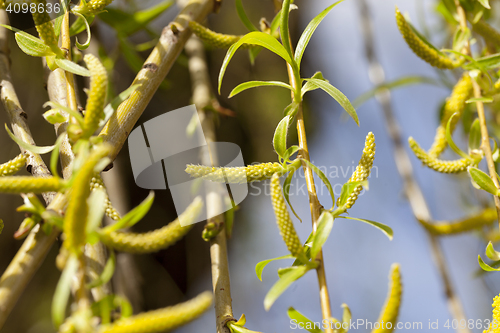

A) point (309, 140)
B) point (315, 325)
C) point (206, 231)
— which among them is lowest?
point (315, 325)

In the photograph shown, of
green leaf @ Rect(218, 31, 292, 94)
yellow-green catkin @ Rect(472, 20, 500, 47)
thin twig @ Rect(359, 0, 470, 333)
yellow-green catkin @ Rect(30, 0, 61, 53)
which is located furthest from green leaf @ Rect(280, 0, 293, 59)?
thin twig @ Rect(359, 0, 470, 333)

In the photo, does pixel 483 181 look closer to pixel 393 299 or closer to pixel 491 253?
pixel 491 253

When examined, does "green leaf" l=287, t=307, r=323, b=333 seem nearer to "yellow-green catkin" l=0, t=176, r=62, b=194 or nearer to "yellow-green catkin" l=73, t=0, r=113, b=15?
"yellow-green catkin" l=0, t=176, r=62, b=194

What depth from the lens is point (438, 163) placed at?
44 cm

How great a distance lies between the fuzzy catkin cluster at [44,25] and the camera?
33 cm

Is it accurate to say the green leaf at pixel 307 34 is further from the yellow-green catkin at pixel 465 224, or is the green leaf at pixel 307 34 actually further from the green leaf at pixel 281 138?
the yellow-green catkin at pixel 465 224

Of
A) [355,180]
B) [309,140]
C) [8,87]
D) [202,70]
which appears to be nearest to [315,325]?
[355,180]

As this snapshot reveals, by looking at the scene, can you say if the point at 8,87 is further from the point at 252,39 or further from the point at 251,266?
the point at 251,266

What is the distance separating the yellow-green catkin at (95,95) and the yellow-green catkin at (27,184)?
5 centimetres

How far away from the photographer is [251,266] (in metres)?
0.96

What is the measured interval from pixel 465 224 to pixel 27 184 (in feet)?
1.84

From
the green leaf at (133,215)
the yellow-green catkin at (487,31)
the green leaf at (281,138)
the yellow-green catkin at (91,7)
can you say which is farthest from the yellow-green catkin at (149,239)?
the yellow-green catkin at (487,31)

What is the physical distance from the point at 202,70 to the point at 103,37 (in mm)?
290

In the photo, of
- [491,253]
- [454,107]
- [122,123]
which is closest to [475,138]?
[454,107]
